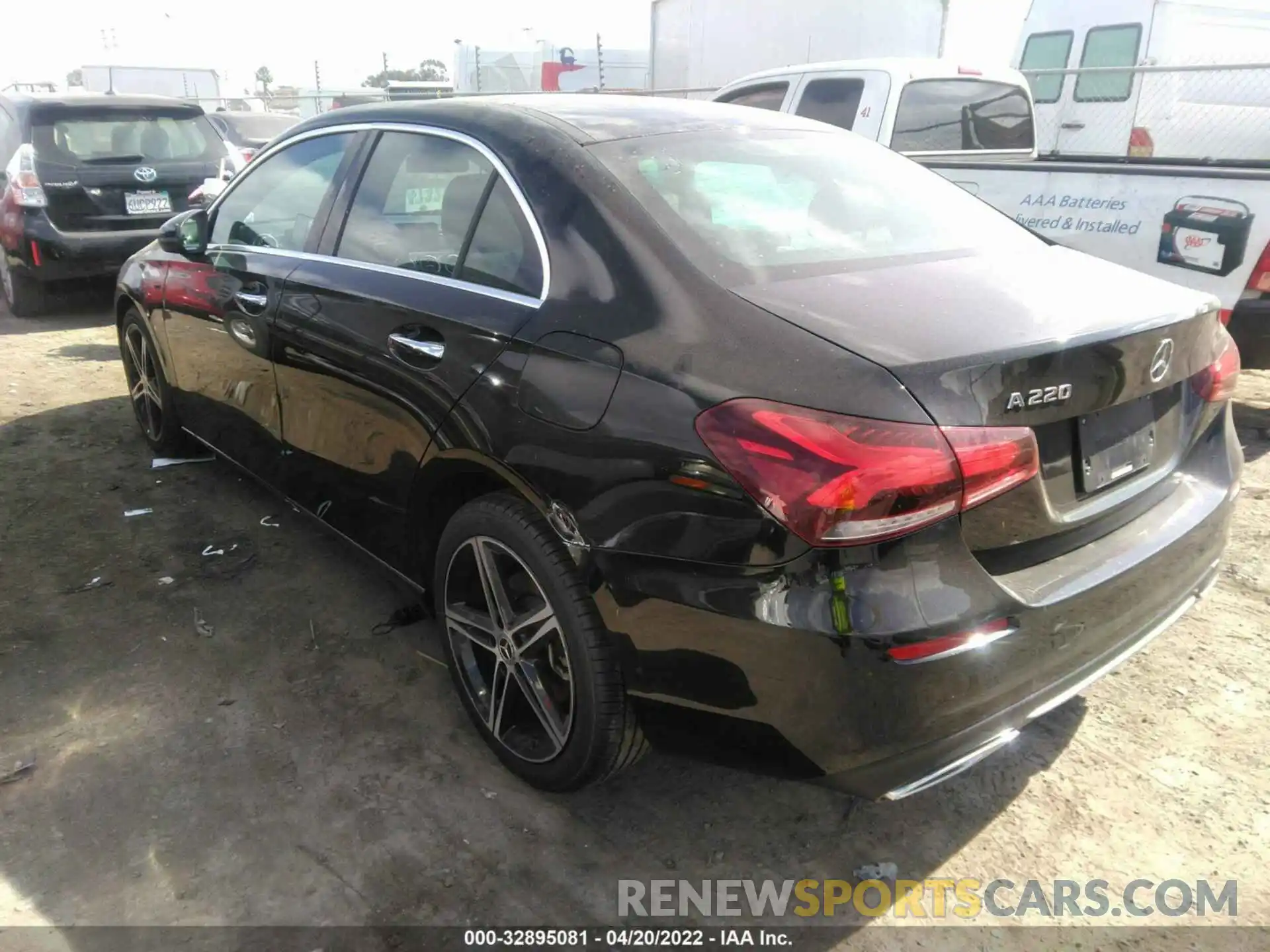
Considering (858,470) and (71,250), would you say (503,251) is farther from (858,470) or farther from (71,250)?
(71,250)

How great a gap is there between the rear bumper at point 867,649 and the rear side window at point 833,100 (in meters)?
5.47

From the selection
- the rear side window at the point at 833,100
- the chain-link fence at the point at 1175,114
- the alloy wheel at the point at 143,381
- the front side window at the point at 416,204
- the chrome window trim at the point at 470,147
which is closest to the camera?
the chrome window trim at the point at 470,147

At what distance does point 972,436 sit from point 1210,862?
1.35 m

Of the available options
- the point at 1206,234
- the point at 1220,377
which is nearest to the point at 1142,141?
the point at 1206,234

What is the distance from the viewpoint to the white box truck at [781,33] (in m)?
12.7

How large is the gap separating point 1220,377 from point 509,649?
196cm

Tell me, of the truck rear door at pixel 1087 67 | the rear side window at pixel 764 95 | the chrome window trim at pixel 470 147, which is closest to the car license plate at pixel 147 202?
the rear side window at pixel 764 95

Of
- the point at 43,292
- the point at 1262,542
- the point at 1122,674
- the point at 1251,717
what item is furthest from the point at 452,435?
the point at 43,292

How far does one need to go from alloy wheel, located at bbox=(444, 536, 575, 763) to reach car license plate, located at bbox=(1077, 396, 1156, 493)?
3.98 feet

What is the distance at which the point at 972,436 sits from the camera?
1.84 meters

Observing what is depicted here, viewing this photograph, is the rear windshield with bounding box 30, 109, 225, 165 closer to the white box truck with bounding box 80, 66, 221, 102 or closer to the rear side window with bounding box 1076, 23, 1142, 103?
the rear side window with bounding box 1076, 23, 1142, 103

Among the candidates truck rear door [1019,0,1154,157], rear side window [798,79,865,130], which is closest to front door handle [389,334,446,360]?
rear side window [798,79,865,130]

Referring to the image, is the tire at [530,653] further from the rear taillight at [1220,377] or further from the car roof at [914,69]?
the car roof at [914,69]

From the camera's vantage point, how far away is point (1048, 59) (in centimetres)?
1168
